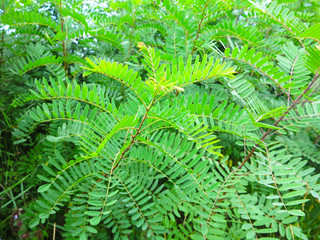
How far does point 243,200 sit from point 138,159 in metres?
0.40

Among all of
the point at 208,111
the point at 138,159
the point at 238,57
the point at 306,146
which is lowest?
the point at 138,159

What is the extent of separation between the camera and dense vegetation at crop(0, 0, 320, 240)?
2.25 feet

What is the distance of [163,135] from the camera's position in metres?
0.89

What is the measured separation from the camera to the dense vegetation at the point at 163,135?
0.69 m

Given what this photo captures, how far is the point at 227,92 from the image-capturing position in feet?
4.10

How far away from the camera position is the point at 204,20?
112 centimetres

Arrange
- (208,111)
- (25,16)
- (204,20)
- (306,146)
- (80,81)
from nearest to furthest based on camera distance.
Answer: (208,111) < (25,16) < (204,20) < (306,146) < (80,81)

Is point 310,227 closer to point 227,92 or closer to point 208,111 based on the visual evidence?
point 227,92

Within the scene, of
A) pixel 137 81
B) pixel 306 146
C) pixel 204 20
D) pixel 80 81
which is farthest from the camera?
pixel 80 81

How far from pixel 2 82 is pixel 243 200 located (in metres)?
1.38

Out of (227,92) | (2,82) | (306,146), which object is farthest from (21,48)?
(306,146)

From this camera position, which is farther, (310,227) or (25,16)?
(310,227)

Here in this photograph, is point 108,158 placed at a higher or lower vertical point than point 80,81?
higher

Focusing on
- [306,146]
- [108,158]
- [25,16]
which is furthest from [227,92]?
[25,16]
